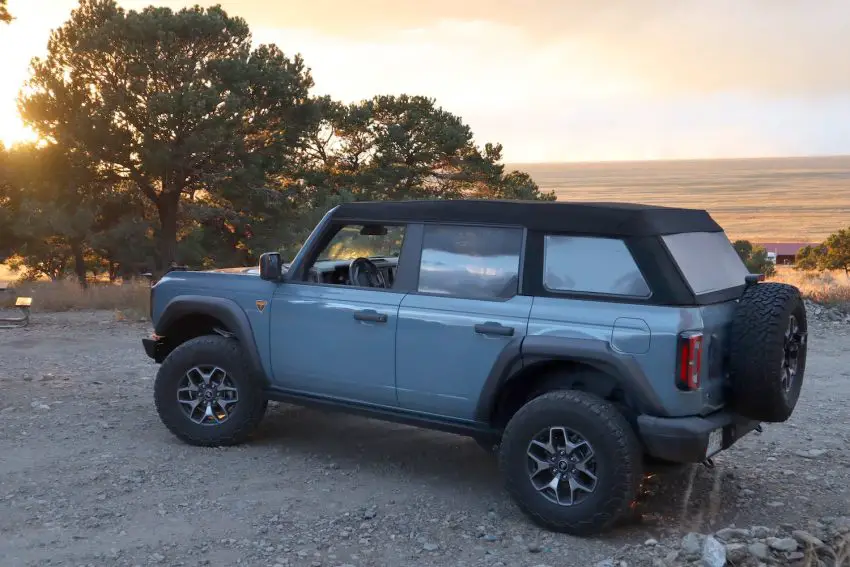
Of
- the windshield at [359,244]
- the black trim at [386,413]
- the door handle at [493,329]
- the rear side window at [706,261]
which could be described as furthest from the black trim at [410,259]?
the rear side window at [706,261]

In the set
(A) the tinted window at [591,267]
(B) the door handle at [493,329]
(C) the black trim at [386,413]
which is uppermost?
(A) the tinted window at [591,267]

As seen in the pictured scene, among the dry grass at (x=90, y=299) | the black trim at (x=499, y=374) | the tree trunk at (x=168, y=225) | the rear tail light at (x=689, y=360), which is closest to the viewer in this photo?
the rear tail light at (x=689, y=360)

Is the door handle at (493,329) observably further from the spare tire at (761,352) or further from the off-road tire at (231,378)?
the off-road tire at (231,378)

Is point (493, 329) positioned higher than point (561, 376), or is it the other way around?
point (493, 329)

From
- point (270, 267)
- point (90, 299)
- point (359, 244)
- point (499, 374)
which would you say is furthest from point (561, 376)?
point (90, 299)

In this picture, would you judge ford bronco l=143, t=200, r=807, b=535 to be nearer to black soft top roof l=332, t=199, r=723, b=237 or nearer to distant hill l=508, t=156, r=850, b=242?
black soft top roof l=332, t=199, r=723, b=237

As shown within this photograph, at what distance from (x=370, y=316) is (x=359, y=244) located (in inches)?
34.2

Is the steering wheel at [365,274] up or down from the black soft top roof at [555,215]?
down

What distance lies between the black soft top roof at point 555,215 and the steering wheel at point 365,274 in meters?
0.40

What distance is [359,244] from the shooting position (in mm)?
6562

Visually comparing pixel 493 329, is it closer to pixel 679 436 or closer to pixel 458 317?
pixel 458 317

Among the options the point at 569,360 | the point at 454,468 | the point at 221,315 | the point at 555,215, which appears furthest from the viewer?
the point at 221,315

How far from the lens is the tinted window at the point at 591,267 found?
16.5 feet

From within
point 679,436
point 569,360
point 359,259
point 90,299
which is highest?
point 359,259
